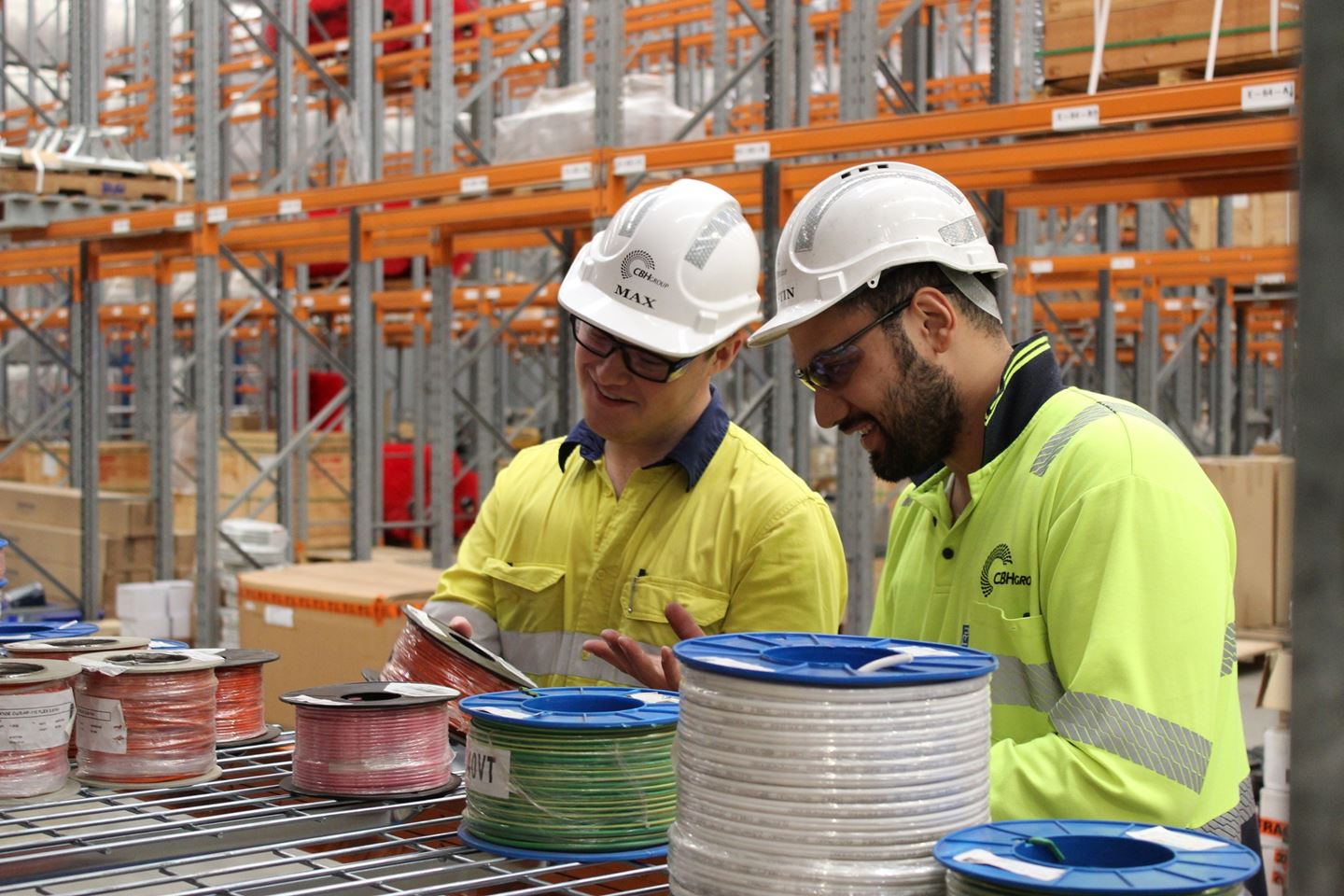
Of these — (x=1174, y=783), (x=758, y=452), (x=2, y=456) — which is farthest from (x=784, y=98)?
(x=2, y=456)

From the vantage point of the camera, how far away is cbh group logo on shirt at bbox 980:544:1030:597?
2.22 metres

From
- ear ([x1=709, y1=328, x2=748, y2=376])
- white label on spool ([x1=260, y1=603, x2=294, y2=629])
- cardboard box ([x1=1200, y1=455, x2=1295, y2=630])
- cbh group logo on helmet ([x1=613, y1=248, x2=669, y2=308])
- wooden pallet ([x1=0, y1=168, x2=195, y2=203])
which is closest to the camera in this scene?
cbh group logo on helmet ([x1=613, y1=248, x2=669, y2=308])

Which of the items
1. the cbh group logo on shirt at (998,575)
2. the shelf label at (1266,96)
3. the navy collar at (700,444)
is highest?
the shelf label at (1266,96)

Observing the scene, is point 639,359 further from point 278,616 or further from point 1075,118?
point 278,616

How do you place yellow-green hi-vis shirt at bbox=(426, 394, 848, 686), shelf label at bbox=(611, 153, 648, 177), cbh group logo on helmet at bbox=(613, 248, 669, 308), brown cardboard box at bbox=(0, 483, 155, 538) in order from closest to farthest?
yellow-green hi-vis shirt at bbox=(426, 394, 848, 686) → cbh group logo on helmet at bbox=(613, 248, 669, 308) → shelf label at bbox=(611, 153, 648, 177) → brown cardboard box at bbox=(0, 483, 155, 538)

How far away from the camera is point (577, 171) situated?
7.33 m

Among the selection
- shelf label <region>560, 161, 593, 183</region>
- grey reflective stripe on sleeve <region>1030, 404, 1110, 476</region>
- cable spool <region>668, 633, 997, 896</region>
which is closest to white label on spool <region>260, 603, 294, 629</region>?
shelf label <region>560, 161, 593, 183</region>

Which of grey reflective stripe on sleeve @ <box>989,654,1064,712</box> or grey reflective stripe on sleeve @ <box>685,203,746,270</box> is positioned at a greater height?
grey reflective stripe on sleeve @ <box>685,203,746,270</box>

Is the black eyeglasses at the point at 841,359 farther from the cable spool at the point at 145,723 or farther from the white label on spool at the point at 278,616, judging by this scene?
the white label on spool at the point at 278,616

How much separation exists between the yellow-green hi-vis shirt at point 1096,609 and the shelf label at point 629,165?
4.90 metres

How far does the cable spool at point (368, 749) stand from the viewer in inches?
87.3

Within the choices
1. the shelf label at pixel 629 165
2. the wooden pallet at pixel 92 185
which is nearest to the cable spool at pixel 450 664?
the shelf label at pixel 629 165

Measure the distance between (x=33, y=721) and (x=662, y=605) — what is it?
4.10 feet

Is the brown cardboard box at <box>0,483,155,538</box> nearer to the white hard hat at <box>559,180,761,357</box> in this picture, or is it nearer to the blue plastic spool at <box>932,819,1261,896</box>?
the white hard hat at <box>559,180,761,357</box>
